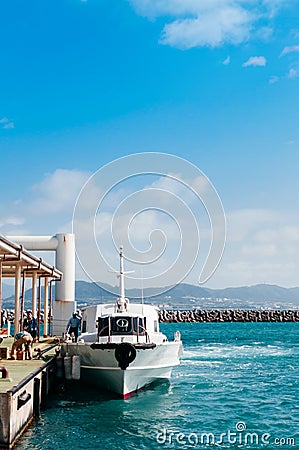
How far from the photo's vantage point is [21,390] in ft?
A: 57.0

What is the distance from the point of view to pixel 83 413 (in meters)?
21.1

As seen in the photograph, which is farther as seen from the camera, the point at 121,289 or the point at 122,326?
the point at 121,289

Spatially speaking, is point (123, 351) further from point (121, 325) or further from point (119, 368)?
point (121, 325)

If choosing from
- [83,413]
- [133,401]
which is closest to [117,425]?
[83,413]

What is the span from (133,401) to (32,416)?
4760mm

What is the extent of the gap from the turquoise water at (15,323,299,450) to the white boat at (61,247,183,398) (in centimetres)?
67

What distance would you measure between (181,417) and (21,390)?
6.40 meters

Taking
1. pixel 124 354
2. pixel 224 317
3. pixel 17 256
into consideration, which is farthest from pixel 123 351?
pixel 224 317

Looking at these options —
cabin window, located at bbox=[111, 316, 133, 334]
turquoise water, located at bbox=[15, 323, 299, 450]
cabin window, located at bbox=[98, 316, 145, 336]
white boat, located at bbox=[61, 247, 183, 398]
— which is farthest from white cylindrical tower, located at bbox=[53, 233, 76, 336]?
cabin window, located at bbox=[111, 316, 133, 334]

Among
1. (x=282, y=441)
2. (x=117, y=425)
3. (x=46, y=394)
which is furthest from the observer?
(x=46, y=394)

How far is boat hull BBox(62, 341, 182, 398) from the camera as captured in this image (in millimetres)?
Answer: 23203

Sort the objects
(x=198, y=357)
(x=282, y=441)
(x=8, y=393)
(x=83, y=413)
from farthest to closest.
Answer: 1. (x=198, y=357)
2. (x=83, y=413)
3. (x=282, y=441)
4. (x=8, y=393)

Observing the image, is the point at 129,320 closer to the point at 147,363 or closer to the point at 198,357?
the point at 147,363

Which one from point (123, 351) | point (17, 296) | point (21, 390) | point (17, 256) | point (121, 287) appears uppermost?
point (17, 256)
